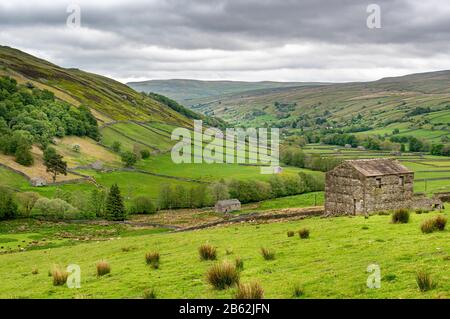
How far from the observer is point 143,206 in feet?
336

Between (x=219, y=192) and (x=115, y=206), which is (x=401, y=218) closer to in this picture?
(x=115, y=206)

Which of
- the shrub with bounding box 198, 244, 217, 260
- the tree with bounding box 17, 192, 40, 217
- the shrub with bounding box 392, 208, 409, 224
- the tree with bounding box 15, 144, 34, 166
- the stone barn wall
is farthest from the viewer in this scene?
the tree with bounding box 15, 144, 34, 166

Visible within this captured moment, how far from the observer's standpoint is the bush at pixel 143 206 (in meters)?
102

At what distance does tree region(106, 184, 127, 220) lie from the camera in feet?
300

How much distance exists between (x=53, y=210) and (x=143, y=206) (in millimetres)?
18908

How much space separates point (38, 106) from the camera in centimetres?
15038

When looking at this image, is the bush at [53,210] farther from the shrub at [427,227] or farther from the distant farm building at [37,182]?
the shrub at [427,227]

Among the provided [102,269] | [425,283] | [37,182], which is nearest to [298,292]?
[425,283]

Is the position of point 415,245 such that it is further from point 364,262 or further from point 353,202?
point 353,202

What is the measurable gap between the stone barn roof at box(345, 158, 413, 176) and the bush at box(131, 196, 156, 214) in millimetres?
62039

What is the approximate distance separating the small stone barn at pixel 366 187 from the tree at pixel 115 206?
171 feet

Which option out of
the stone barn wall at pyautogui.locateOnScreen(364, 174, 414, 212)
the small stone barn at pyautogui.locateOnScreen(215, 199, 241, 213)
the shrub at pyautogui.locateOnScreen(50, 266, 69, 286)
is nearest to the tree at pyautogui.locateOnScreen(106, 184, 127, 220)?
the small stone barn at pyautogui.locateOnScreen(215, 199, 241, 213)

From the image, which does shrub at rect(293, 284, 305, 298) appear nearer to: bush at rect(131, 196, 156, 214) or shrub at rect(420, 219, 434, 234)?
shrub at rect(420, 219, 434, 234)
